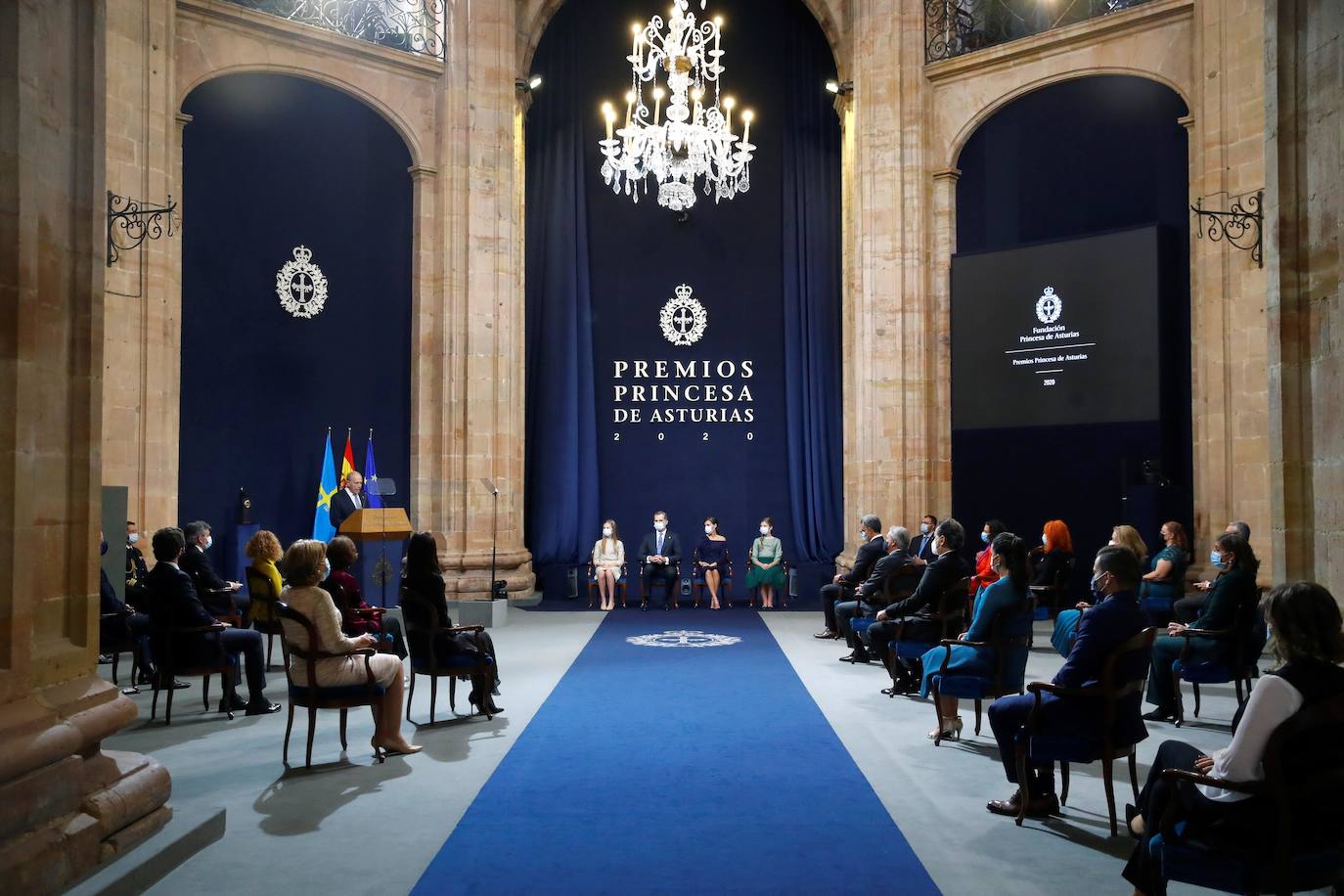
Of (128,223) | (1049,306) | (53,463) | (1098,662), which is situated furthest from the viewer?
(1049,306)

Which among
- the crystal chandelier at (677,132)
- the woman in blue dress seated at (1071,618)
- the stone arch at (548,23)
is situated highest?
the stone arch at (548,23)

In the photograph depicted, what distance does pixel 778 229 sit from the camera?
48.0 feet

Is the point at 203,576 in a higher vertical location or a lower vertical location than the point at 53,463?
lower

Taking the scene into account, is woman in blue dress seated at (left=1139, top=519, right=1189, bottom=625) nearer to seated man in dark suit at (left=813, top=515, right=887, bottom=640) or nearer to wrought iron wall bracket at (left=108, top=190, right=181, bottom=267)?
seated man in dark suit at (left=813, top=515, right=887, bottom=640)

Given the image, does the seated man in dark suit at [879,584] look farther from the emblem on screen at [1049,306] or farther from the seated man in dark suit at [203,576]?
the seated man in dark suit at [203,576]

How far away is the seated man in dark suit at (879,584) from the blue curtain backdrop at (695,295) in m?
5.59

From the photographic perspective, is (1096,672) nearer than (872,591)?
Yes

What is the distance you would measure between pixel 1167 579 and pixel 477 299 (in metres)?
8.04

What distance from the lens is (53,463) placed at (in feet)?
11.3

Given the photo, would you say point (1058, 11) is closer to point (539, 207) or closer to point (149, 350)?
point (539, 207)

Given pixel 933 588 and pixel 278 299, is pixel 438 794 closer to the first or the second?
pixel 933 588

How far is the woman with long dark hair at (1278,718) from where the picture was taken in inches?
114

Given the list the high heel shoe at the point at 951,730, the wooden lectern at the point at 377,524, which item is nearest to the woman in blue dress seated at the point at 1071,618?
the high heel shoe at the point at 951,730

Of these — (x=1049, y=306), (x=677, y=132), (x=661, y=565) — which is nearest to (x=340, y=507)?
(x=661, y=565)
